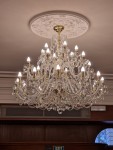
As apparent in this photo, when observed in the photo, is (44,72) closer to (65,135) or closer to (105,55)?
(105,55)

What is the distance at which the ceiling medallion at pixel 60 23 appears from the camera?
339 centimetres

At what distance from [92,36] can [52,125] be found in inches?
105

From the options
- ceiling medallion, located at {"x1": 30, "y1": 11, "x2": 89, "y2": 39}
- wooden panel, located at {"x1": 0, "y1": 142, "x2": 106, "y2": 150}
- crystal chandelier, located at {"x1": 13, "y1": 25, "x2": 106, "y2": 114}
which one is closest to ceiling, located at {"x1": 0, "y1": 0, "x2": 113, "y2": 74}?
ceiling medallion, located at {"x1": 30, "y1": 11, "x2": 89, "y2": 39}

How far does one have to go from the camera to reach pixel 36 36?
3.98 metres

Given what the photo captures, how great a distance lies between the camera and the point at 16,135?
595 cm

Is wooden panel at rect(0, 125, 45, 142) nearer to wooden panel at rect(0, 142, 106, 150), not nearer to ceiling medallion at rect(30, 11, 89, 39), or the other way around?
wooden panel at rect(0, 142, 106, 150)

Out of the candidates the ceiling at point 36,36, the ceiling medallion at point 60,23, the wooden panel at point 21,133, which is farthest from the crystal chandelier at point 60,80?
the wooden panel at point 21,133

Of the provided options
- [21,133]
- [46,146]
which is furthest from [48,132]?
[21,133]

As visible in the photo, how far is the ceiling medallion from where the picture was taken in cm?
339

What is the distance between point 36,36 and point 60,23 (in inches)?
21.1

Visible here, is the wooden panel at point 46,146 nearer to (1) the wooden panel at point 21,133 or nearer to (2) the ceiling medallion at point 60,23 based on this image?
(1) the wooden panel at point 21,133

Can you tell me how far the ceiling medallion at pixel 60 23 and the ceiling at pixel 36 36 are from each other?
0.07 m

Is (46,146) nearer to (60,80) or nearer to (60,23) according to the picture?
(60,80)

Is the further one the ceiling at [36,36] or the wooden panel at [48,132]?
the wooden panel at [48,132]
